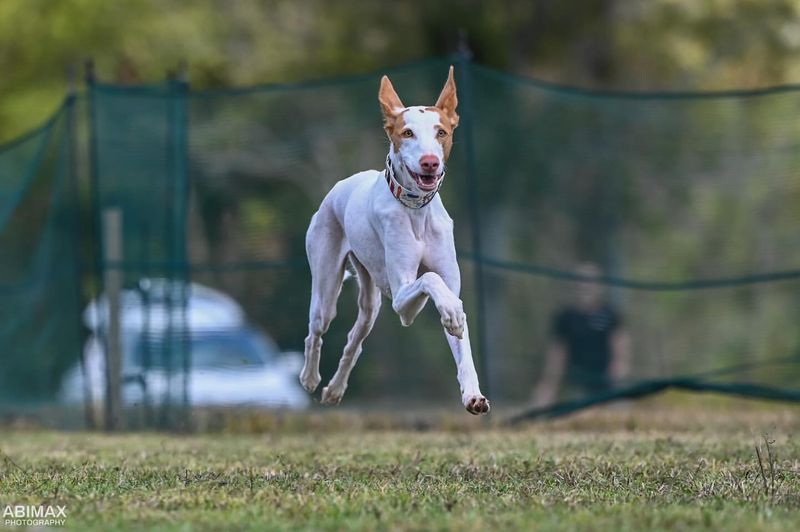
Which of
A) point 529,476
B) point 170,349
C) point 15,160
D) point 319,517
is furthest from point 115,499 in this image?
point 15,160

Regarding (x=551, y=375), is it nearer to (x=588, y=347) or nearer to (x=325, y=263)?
(x=588, y=347)

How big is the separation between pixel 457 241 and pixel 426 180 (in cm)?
553

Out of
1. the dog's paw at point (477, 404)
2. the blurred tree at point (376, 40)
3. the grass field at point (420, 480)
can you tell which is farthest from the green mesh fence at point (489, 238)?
the blurred tree at point (376, 40)

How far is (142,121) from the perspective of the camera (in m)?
12.7

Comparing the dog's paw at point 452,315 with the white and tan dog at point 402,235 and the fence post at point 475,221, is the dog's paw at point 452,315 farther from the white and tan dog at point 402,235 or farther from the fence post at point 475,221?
the fence post at point 475,221

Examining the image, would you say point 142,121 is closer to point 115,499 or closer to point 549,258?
point 549,258

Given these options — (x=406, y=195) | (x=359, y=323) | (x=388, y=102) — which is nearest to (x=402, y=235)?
(x=406, y=195)

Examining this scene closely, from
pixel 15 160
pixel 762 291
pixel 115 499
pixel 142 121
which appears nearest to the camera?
pixel 115 499

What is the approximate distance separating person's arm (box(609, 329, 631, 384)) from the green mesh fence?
17 mm

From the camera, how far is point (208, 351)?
12.7 m

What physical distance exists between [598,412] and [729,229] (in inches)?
79.9

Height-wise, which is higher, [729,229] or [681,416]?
[729,229]

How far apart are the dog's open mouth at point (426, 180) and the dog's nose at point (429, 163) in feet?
0.11

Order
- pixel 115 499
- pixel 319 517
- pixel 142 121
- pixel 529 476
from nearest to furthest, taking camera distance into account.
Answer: pixel 319 517 < pixel 115 499 < pixel 529 476 < pixel 142 121
